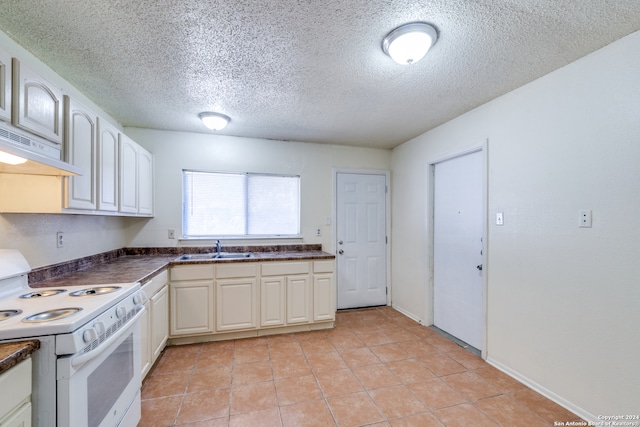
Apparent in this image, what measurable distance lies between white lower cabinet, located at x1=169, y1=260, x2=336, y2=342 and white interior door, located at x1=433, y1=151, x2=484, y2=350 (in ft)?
4.12

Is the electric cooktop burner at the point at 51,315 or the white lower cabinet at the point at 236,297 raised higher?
the electric cooktop burner at the point at 51,315

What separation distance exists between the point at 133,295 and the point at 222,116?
1826mm

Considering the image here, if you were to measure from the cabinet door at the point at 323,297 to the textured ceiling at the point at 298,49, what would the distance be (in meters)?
1.82

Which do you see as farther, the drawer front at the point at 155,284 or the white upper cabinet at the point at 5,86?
the drawer front at the point at 155,284

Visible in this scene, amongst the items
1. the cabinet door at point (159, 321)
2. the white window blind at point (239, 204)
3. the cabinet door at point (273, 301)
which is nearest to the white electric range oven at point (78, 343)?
the cabinet door at point (159, 321)

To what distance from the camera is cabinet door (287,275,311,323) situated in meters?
3.02

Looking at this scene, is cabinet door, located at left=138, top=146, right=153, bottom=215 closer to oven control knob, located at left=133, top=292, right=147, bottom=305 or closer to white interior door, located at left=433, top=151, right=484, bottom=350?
oven control knob, located at left=133, top=292, right=147, bottom=305

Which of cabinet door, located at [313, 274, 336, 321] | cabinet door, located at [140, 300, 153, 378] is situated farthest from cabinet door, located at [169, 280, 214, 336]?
cabinet door, located at [313, 274, 336, 321]

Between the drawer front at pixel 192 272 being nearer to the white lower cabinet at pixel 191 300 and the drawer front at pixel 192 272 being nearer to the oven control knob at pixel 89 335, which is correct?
the white lower cabinet at pixel 191 300

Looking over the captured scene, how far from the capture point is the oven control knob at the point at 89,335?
1.14m

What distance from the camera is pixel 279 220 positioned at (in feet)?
11.8

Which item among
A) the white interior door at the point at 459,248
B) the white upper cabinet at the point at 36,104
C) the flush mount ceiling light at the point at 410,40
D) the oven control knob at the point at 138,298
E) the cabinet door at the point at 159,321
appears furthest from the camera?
the white interior door at the point at 459,248

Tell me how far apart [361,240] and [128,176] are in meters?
2.81

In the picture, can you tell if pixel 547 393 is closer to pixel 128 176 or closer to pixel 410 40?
pixel 410 40
